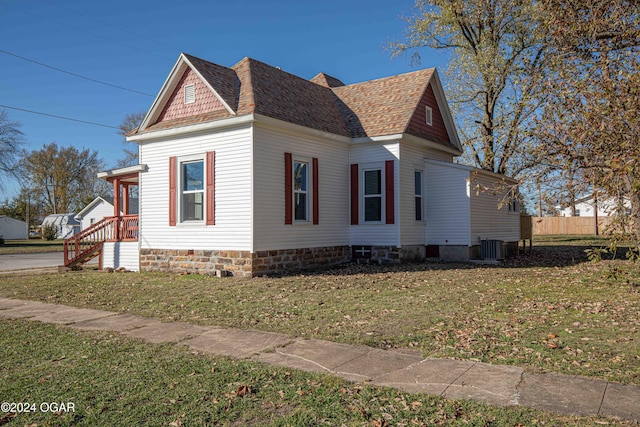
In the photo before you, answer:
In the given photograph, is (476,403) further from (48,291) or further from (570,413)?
(48,291)

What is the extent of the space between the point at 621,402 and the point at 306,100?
13628 millimetres

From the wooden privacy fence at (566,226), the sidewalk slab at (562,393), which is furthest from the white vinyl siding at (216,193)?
the wooden privacy fence at (566,226)

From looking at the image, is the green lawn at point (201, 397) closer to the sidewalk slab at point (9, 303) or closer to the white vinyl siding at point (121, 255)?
the sidewalk slab at point (9, 303)

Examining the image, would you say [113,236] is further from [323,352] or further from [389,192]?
[323,352]

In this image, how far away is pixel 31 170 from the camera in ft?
205

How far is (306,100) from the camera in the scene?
16219 millimetres

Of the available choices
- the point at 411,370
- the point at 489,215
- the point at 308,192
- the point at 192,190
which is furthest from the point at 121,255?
the point at 411,370

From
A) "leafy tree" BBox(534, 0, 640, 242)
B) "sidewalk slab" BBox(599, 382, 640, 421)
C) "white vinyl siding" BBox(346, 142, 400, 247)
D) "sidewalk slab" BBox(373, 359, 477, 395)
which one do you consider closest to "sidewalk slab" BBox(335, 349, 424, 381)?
"sidewalk slab" BBox(373, 359, 477, 395)

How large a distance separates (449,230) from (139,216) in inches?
403

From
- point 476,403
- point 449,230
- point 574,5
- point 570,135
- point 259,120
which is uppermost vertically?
point 574,5

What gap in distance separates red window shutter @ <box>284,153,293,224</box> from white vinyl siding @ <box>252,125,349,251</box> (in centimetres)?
11

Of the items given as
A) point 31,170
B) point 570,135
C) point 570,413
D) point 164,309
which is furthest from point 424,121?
point 31,170

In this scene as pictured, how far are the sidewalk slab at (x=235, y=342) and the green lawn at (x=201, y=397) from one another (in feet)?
1.08

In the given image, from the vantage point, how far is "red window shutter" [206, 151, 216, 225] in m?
13.5
